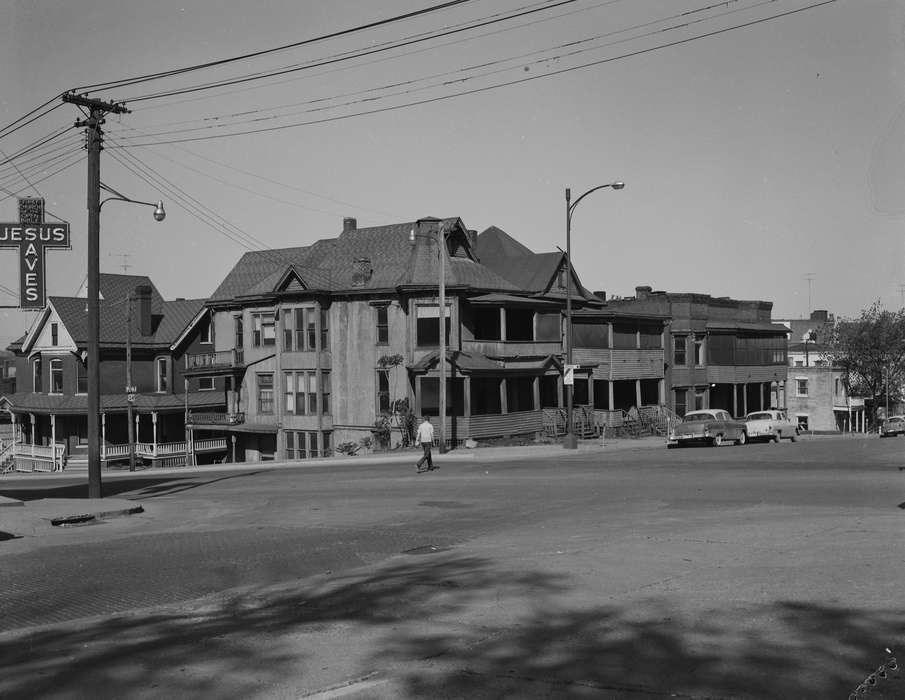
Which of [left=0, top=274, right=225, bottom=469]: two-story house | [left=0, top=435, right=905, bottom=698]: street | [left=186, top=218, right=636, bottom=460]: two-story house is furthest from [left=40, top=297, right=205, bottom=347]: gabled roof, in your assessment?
[left=0, top=435, right=905, bottom=698]: street

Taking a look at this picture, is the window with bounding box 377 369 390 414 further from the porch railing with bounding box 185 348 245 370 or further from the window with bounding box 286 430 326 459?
the porch railing with bounding box 185 348 245 370

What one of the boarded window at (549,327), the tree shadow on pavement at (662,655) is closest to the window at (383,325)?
the boarded window at (549,327)

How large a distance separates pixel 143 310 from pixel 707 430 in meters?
37.0

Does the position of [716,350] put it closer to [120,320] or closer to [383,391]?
[383,391]

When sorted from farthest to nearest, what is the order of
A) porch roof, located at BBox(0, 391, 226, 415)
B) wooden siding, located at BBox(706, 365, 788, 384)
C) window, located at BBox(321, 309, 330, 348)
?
wooden siding, located at BBox(706, 365, 788, 384) < porch roof, located at BBox(0, 391, 226, 415) < window, located at BBox(321, 309, 330, 348)

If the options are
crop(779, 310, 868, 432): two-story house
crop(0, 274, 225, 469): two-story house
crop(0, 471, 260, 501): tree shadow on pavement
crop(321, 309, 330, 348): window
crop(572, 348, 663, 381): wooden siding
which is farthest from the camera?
crop(779, 310, 868, 432): two-story house

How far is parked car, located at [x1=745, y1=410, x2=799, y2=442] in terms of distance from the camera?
40938 mm

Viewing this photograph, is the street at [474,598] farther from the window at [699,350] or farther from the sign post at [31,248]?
the window at [699,350]

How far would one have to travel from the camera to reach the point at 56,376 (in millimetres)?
56688

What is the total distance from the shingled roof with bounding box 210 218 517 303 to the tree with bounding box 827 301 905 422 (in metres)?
37.8

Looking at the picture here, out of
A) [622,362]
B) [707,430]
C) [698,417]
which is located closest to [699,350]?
[622,362]

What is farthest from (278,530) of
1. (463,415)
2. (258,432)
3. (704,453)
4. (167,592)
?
(258,432)

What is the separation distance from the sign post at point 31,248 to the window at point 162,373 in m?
35.4

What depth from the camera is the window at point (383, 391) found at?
47.2m
